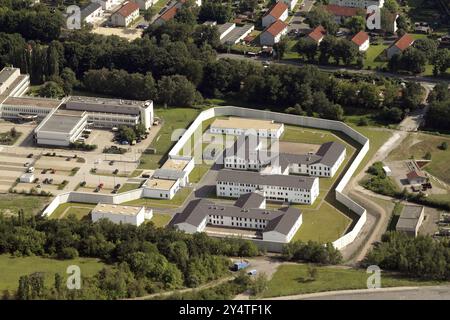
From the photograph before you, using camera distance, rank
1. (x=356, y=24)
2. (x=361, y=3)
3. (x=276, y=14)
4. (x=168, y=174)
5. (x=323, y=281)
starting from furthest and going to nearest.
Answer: (x=361, y=3), (x=276, y=14), (x=356, y=24), (x=168, y=174), (x=323, y=281)

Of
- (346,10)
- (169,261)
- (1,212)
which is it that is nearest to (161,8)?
(346,10)

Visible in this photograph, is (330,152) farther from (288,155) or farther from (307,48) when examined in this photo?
(307,48)

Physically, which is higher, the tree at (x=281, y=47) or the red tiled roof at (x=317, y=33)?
the red tiled roof at (x=317, y=33)

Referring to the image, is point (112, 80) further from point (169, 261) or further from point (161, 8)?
point (169, 261)

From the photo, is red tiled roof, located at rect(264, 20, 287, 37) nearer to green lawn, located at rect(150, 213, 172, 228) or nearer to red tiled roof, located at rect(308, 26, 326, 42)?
red tiled roof, located at rect(308, 26, 326, 42)

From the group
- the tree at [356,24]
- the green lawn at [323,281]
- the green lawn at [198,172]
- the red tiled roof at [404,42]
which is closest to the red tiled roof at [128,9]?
the tree at [356,24]

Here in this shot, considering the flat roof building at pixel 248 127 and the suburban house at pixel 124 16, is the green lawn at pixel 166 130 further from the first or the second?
the suburban house at pixel 124 16

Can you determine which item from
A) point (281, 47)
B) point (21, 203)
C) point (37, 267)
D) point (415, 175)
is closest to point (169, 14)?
point (281, 47)

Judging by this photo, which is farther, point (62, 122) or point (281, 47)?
point (281, 47)
